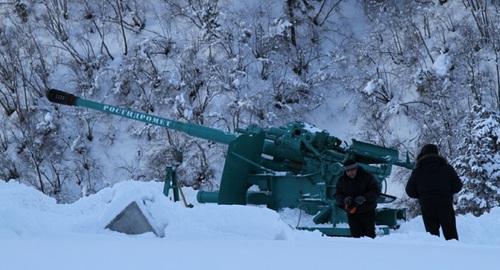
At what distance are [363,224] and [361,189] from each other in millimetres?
430

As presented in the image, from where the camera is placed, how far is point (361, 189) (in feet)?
23.0

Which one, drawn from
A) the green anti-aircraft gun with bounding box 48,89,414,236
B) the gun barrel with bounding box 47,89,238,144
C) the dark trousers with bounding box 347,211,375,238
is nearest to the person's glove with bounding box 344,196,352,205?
the dark trousers with bounding box 347,211,375,238

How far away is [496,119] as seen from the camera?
14.1m

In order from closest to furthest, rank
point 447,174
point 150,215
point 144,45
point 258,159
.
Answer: point 150,215 < point 447,174 < point 258,159 < point 144,45

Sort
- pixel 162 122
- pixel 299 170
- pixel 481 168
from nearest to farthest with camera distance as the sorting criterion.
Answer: pixel 299 170 → pixel 162 122 → pixel 481 168

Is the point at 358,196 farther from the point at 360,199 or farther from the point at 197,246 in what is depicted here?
the point at 197,246

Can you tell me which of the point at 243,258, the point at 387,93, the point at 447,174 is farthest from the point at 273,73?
the point at 243,258

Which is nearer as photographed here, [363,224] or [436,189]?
[436,189]

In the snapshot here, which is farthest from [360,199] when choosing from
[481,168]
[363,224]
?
[481,168]

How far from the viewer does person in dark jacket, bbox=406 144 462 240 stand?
7.00m

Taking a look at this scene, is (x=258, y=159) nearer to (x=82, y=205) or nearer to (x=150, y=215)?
(x=82, y=205)

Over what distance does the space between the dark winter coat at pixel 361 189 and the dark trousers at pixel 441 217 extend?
64 cm

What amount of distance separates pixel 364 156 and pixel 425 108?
9828 millimetres

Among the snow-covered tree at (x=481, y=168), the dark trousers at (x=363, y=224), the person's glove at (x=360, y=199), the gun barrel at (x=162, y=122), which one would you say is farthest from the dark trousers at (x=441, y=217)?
the snow-covered tree at (x=481, y=168)
